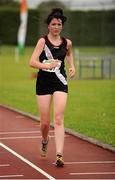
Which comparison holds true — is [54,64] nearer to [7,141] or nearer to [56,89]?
[56,89]

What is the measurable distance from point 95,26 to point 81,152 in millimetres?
30923

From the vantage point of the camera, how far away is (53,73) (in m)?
10.5

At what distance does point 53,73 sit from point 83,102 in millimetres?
11446

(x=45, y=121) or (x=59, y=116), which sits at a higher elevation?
(x=59, y=116)

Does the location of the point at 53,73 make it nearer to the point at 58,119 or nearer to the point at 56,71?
the point at 56,71

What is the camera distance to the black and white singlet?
10.5 m

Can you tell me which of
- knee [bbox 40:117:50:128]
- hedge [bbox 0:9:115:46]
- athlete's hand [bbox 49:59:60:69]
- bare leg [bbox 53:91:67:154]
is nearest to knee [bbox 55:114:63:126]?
bare leg [bbox 53:91:67:154]

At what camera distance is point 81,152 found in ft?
38.2

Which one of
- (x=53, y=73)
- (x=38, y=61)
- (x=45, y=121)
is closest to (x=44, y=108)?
(x=45, y=121)

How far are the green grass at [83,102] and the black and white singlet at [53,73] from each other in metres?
2.31

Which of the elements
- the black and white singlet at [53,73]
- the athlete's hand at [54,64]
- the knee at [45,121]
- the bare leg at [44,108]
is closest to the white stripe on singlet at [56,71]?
the black and white singlet at [53,73]

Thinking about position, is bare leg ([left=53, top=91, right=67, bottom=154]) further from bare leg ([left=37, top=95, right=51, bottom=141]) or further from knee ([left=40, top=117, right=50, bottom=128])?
knee ([left=40, top=117, right=50, bottom=128])

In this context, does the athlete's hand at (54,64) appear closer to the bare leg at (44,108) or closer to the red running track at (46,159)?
the bare leg at (44,108)

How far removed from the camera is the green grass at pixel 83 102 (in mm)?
15016
